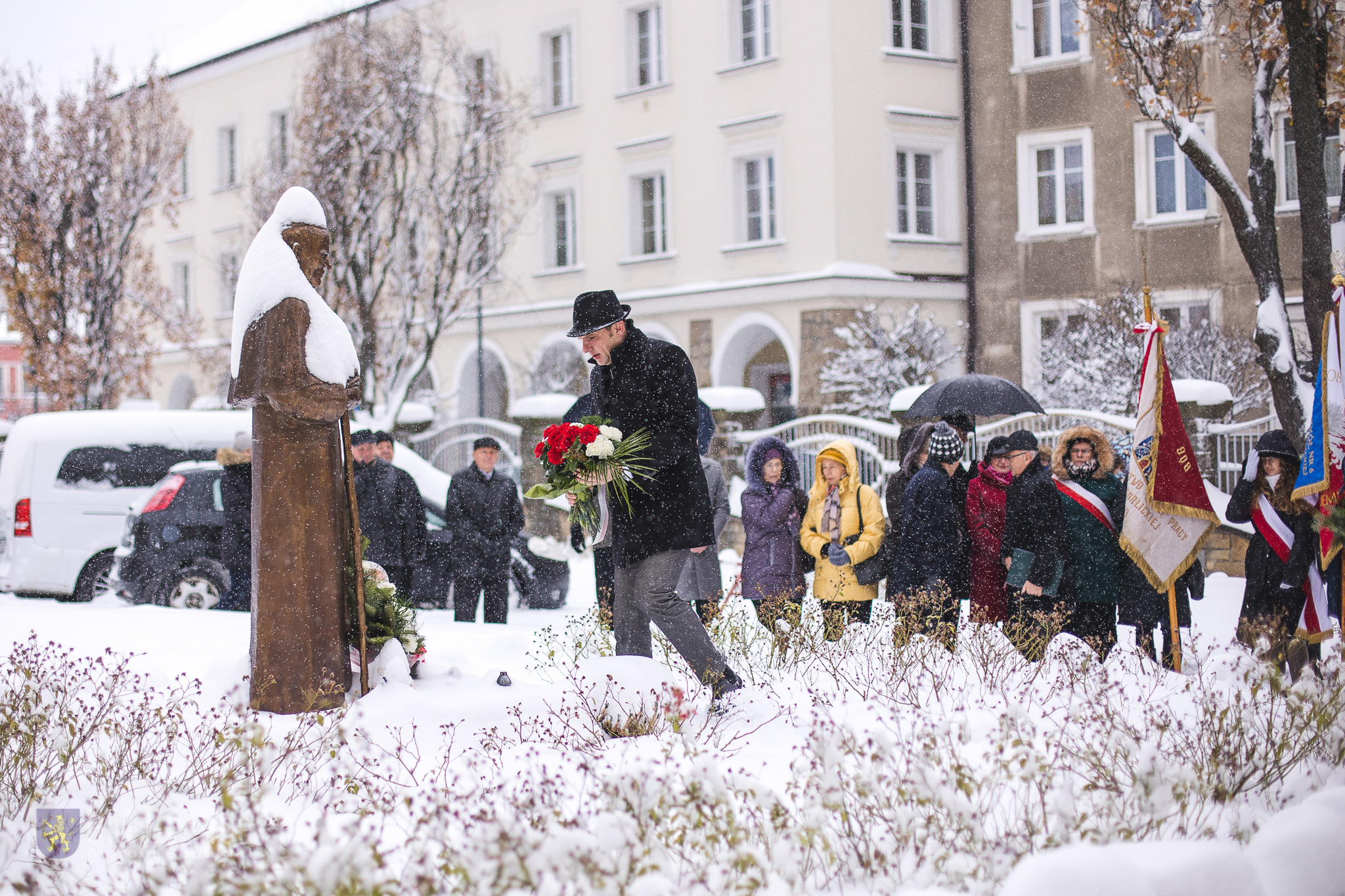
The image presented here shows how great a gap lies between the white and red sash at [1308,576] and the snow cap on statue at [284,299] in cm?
473

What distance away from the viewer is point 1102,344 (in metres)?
15.8

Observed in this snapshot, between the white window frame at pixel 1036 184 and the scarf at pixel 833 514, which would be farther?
the white window frame at pixel 1036 184

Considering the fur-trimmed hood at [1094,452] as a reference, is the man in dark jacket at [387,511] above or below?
below

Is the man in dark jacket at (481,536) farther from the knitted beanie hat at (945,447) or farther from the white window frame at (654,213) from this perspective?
the white window frame at (654,213)

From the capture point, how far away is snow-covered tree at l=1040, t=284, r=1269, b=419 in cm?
1485

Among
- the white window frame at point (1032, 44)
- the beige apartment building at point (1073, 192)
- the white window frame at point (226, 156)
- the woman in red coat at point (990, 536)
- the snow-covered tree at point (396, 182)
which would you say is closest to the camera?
the woman in red coat at point (990, 536)

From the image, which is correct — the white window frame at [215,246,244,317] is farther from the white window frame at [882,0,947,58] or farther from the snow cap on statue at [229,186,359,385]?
the snow cap on statue at [229,186,359,385]

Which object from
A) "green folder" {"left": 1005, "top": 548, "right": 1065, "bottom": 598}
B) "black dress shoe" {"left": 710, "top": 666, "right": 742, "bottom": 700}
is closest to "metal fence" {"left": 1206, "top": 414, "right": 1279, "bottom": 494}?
"green folder" {"left": 1005, "top": 548, "right": 1065, "bottom": 598}

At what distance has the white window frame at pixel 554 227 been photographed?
2245 centimetres

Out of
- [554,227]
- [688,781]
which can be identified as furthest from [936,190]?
[688,781]

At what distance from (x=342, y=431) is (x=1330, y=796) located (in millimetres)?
3987

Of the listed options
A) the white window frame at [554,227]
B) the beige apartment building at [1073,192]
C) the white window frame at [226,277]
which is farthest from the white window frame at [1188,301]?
the white window frame at [226,277]

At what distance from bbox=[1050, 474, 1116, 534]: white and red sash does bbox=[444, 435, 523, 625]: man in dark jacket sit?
161 inches

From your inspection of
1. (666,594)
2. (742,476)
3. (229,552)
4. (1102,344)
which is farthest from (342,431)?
(1102,344)
